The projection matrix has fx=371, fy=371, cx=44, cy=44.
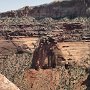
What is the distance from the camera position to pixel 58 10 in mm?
88000

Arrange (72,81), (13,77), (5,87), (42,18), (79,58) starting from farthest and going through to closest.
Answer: (42,18) → (79,58) → (13,77) → (72,81) → (5,87)

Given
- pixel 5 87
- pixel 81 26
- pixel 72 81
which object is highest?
pixel 5 87

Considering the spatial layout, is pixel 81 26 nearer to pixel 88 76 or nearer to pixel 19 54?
pixel 19 54

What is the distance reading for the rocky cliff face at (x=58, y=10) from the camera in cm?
8081

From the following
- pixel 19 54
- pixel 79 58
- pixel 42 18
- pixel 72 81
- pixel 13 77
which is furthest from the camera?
pixel 42 18

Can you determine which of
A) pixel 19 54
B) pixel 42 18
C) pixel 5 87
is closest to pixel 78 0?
pixel 42 18

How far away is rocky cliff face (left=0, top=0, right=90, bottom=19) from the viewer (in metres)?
80.8

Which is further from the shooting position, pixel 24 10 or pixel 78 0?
pixel 24 10

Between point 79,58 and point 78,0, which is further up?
point 78,0

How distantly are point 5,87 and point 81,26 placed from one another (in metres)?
49.0

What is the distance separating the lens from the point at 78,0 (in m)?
81.4

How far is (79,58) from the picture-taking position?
51.2m

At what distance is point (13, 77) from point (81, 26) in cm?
1925

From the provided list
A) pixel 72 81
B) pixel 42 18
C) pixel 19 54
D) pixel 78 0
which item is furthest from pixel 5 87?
pixel 42 18
